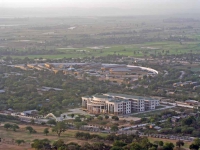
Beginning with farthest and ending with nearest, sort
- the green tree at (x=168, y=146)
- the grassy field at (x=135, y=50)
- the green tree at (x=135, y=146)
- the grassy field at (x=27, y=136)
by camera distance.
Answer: the grassy field at (x=135, y=50)
the grassy field at (x=27, y=136)
the green tree at (x=168, y=146)
the green tree at (x=135, y=146)

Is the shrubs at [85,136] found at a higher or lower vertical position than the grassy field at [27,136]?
higher

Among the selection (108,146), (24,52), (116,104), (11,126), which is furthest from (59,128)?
(24,52)

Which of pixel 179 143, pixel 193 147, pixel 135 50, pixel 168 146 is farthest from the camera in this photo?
pixel 135 50

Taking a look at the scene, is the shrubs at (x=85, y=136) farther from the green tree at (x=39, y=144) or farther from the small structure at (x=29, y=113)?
the small structure at (x=29, y=113)

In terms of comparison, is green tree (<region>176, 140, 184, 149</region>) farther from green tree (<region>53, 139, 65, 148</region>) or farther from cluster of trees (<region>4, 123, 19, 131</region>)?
cluster of trees (<region>4, 123, 19, 131</region>)

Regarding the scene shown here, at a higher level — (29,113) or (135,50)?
(29,113)

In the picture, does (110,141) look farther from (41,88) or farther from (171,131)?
(41,88)

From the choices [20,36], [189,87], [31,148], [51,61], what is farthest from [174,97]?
[20,36]

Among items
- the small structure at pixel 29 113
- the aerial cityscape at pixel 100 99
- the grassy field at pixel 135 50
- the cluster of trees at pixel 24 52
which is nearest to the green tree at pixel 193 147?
the aerial cityscape at pixel 100 99

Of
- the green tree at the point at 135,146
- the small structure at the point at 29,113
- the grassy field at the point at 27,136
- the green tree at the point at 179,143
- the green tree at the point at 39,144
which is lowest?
the small structure at the point at 29,113

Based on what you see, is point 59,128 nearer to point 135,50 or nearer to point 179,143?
point 179,143
